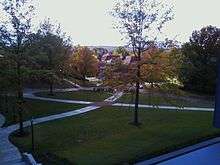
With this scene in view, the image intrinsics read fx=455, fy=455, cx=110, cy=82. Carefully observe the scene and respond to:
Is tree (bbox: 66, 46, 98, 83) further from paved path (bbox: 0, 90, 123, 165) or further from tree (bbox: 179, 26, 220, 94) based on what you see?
paved path (bbox: 0, 90, 123, 165)

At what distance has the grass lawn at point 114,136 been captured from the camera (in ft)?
66.1

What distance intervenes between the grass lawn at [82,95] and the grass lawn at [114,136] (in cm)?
748

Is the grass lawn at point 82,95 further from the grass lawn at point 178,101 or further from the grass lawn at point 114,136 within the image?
the grass lawn at point 114,136

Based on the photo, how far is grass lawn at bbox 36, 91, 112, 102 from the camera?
3922cm

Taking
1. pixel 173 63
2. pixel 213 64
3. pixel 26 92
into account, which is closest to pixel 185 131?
pixel 173 63

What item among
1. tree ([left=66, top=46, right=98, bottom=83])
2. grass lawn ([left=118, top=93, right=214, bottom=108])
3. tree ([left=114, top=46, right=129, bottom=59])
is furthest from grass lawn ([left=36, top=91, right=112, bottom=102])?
tree ([left=114, top=46, right=129, bottom=59])

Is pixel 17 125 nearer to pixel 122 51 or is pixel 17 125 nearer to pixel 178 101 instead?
pixel 122 51

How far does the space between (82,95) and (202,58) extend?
38.0ft

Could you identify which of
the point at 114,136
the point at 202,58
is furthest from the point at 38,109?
the point at 202,58

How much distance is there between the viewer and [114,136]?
23.9 meters

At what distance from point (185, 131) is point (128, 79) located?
4629 millimetres

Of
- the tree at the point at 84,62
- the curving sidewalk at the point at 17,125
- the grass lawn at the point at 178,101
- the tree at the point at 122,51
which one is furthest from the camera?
the tree at the point at 84,62

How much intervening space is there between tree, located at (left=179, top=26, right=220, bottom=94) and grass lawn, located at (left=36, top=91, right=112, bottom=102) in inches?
293

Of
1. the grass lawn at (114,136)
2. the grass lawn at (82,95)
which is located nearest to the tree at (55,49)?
the grass lawn at (82,95)
